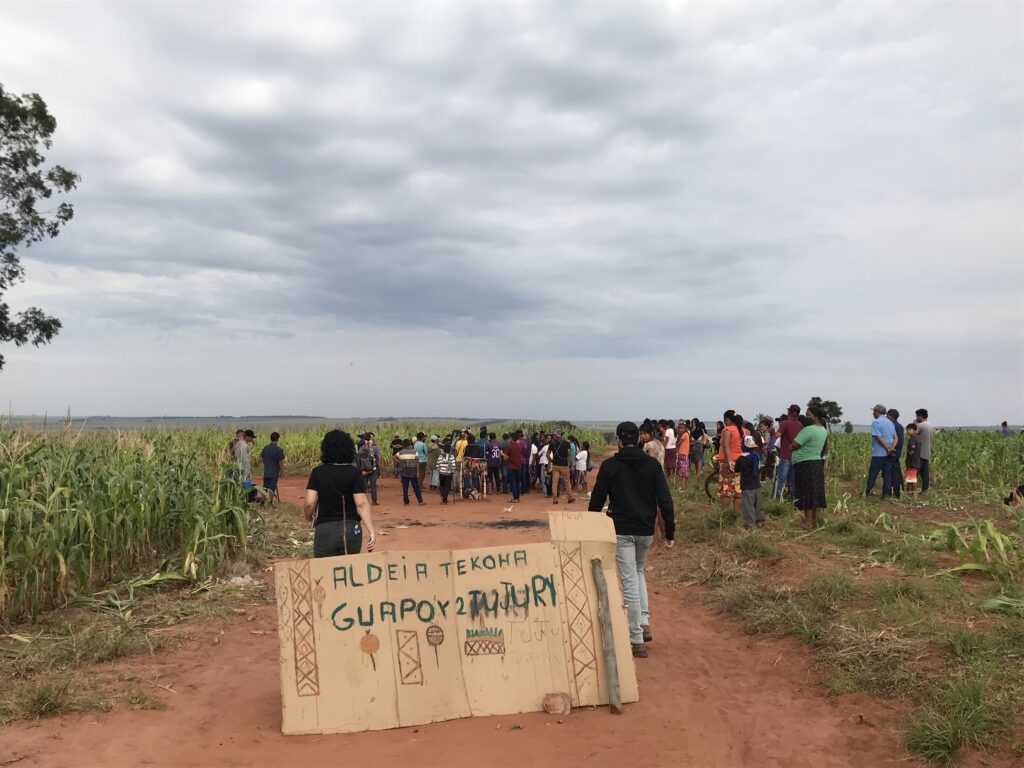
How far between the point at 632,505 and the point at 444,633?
206 centimetres

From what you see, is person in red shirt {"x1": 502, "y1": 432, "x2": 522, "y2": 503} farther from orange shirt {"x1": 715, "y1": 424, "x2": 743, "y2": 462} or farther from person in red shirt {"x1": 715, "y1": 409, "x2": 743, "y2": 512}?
orange shirt {"x1": 715, "y1": 424, "x2": 743, "y2": 462}

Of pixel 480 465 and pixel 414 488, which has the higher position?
pixel 480 465

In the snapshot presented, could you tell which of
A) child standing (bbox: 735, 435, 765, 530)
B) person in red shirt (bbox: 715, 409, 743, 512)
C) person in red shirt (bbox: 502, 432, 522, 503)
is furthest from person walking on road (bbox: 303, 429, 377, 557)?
person in red shirt (bbox: 502, 432, 522, 503)

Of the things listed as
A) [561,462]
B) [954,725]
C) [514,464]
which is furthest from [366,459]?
[954,725]

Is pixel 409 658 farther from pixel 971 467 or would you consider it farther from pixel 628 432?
pixel 971 467

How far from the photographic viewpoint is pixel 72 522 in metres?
6.59

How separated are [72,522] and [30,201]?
2585 centimetres

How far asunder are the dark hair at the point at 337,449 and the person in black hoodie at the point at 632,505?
2.25m

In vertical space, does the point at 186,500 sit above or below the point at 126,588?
above

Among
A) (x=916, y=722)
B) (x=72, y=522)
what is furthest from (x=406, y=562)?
(x=72, y=522)

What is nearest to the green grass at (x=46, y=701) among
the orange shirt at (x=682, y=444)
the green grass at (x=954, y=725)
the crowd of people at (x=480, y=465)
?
the green grass at (x=954, y=725)

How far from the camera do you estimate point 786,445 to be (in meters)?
12.4

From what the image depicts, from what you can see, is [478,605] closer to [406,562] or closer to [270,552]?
[406,562]

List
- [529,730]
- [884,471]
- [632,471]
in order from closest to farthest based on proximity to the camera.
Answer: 1. [529,730]
2. [632,471]
3. [884,471]
